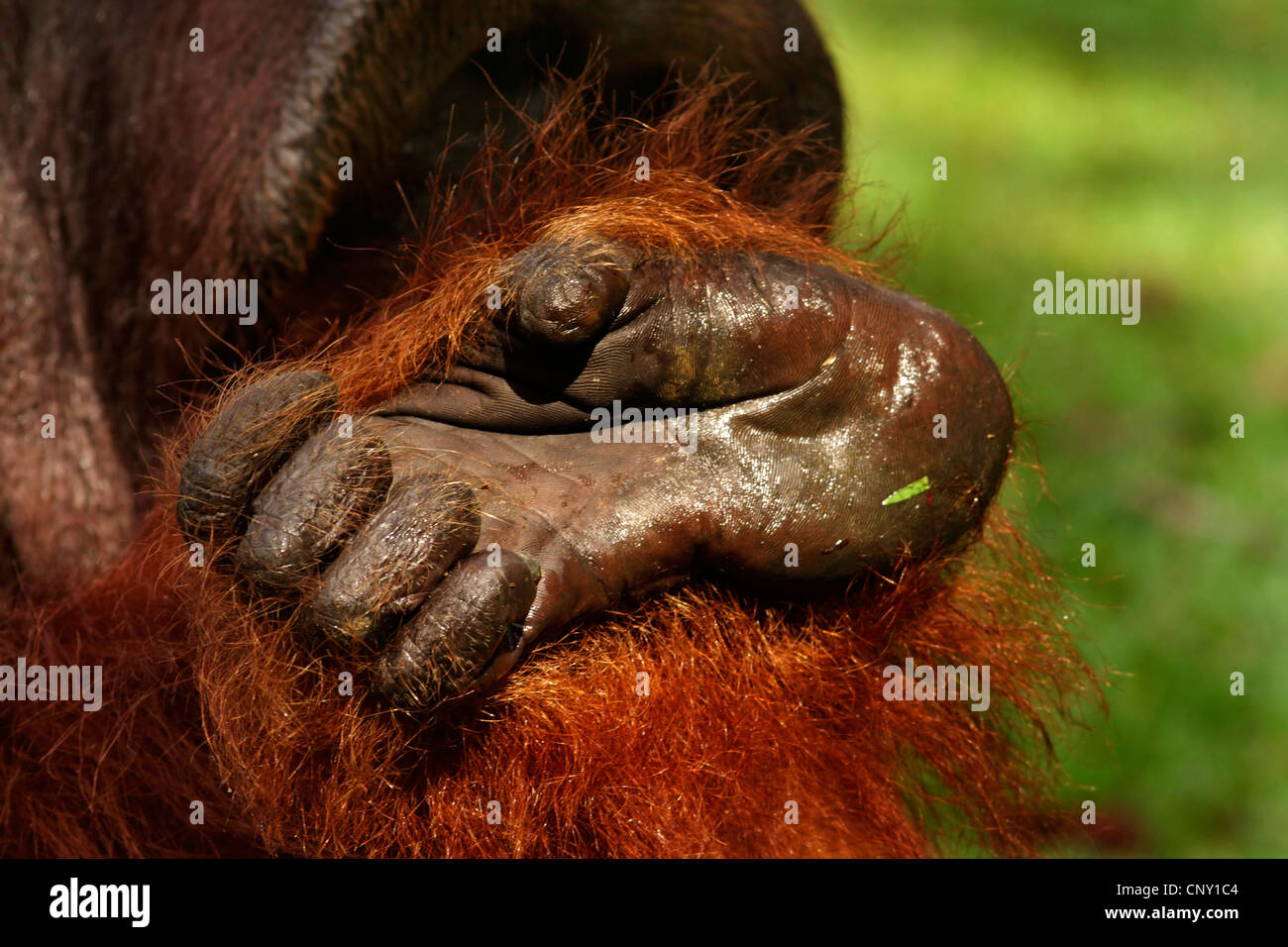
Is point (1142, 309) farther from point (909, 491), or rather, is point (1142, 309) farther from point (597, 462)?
point (597, 462)

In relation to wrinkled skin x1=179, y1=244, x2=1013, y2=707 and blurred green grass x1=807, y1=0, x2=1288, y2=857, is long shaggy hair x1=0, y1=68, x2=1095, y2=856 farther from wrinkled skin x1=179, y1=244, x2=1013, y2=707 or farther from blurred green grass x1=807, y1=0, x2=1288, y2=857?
blurred green grass x1=807, y1=0, x2=1288, y2=857

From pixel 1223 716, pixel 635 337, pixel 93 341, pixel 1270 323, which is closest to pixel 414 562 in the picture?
pixel 635 337

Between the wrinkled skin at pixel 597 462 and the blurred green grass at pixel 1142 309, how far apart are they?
370 mm

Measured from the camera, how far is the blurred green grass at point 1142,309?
1.89 meters

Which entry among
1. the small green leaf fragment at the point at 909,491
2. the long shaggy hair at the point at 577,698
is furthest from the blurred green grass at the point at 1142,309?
the small green leaf fragment at the point at 909,491

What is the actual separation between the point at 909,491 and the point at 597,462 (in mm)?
223

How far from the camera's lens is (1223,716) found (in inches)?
75.7

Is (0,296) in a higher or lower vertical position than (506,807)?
higher

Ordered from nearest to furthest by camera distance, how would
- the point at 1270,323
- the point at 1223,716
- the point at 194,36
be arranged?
the point at 194,36
the point at 1223,716
the point at 1270,323

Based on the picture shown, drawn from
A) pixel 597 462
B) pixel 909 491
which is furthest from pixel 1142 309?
pixel 597 462

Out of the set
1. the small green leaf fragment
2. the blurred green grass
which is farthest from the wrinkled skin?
the blurred green grass

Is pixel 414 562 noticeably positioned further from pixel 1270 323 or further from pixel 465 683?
pixel 1270 323

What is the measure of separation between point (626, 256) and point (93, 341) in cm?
65

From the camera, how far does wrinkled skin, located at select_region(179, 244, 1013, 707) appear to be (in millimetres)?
935
